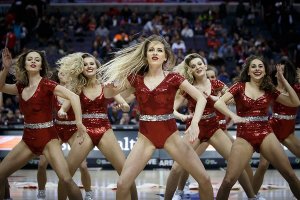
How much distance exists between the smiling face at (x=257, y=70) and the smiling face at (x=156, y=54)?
1.40 meters

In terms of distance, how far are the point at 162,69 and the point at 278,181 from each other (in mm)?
5605

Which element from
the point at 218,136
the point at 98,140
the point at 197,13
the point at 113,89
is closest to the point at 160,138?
the point at 113,89

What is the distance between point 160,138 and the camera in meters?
7.93

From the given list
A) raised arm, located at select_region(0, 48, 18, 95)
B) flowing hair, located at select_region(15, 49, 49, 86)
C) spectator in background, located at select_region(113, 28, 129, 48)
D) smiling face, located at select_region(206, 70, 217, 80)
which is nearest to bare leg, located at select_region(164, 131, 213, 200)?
flowing hair, located at select_region(15, 49, 49, 86)

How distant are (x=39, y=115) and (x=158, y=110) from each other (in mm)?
1697

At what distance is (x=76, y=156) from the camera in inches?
353

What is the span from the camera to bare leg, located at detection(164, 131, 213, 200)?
772 centimetres

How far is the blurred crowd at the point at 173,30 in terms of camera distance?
68.7 feet

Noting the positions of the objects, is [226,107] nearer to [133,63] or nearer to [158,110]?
[158,110]

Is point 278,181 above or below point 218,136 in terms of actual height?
below

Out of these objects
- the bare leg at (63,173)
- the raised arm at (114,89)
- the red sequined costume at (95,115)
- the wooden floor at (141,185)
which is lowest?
the wooden floor at (141,185)

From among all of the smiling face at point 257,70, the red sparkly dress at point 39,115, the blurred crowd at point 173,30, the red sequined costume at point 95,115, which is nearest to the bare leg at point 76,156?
the red sequined costume at point 95,115

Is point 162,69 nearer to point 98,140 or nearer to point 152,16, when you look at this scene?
point 98,140

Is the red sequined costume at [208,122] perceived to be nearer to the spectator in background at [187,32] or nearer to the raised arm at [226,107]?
the raised arm at [226,107]
